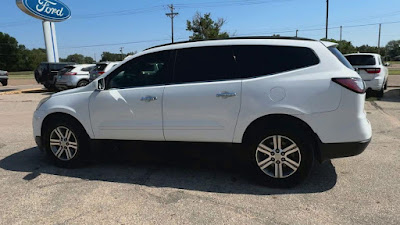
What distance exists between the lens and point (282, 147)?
12.6 ft

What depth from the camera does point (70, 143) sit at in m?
4.76

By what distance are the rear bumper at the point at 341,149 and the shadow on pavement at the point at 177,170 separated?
45cm

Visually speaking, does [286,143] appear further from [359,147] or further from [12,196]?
[12,196]

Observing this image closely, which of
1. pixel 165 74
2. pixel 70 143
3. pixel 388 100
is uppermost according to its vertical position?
pixel 165 74

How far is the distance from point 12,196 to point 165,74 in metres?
2.30

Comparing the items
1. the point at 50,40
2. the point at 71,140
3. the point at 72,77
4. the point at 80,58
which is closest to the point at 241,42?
the point at 71,140

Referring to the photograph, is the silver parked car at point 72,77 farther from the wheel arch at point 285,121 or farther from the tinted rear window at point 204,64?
the wheel arch at point 285,121

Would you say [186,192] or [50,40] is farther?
[50,40]

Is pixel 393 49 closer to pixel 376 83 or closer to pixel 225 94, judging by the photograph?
pixel 376 83

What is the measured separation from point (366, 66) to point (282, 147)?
9306mm

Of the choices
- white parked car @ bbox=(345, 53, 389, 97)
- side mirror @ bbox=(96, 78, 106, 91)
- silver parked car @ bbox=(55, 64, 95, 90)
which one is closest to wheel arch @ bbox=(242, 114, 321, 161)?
side mirror @ bbox=(96, 78, 106, 91)

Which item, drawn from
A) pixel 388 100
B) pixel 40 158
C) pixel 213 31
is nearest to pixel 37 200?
pixel 40 158

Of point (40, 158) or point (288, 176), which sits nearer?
point (288, 176)

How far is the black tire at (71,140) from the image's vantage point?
4684 millimetres
